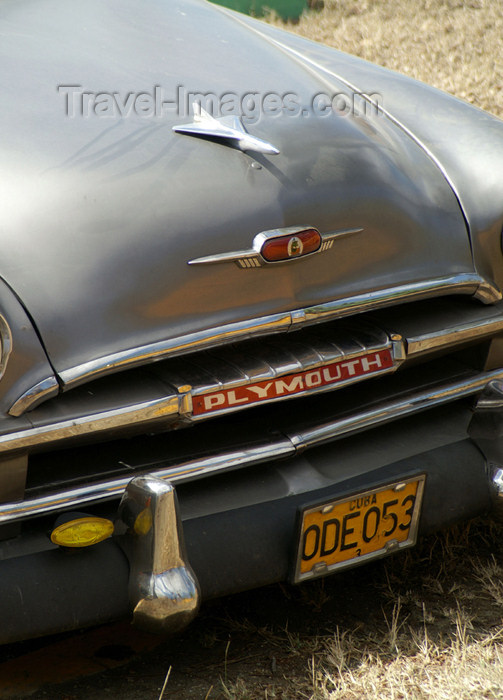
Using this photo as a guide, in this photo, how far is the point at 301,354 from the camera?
2.05 m

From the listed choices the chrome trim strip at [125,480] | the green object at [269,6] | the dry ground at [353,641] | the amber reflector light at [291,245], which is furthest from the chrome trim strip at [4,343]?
the green object at [269,6]

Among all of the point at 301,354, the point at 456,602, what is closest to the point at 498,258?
the point at 301,354

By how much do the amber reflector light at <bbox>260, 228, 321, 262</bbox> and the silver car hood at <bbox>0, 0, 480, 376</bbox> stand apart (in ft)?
0.08

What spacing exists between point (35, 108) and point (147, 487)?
1.01m

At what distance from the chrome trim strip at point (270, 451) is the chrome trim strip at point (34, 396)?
20cm

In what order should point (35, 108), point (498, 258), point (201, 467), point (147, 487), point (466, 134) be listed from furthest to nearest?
1. point (466, 134)
2. point (498, 258)
3. point (35, 108)
4. point (201, 467)
5. point (147, 487)

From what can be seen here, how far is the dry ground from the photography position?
1.99 meters

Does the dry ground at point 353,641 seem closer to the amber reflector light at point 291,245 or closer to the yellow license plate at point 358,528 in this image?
the yellow license plate at point 358,528

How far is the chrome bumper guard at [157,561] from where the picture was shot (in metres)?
1.76

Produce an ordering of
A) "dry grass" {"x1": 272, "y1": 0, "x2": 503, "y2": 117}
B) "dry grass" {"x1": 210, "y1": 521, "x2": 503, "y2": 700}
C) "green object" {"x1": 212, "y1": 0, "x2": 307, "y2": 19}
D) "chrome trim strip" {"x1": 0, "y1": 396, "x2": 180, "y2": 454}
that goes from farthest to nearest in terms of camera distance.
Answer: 1. "green object" {"x1": 212, "y1": 0, "x2": 307, "y2": 19}
2. "dry grass" {"x1": 272, "y1": 0, "x2": 503, "y2": 117}
3. "dry grass" {"x1": 210, "y1": 521, "x2": 503, "y2": 700}
4. "chrome trim strip" {"x1": 0, "y1": 396, "x2": 180, "y2": 454}

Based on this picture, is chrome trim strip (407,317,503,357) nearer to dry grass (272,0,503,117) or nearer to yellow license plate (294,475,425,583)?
yellow license plate (294,475,425,583)

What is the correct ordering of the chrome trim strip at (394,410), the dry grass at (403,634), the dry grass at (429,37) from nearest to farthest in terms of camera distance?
the dry grass at (403,634), the chrome trim strip at (394,410), the dry grass at (429,37)

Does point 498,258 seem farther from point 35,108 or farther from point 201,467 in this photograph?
point 35,108

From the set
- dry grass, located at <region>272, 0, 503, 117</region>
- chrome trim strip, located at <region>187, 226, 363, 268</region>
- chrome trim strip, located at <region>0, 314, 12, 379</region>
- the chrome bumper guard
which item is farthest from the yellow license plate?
dry grass, located at <region>272, 0, 503, 117</region>
